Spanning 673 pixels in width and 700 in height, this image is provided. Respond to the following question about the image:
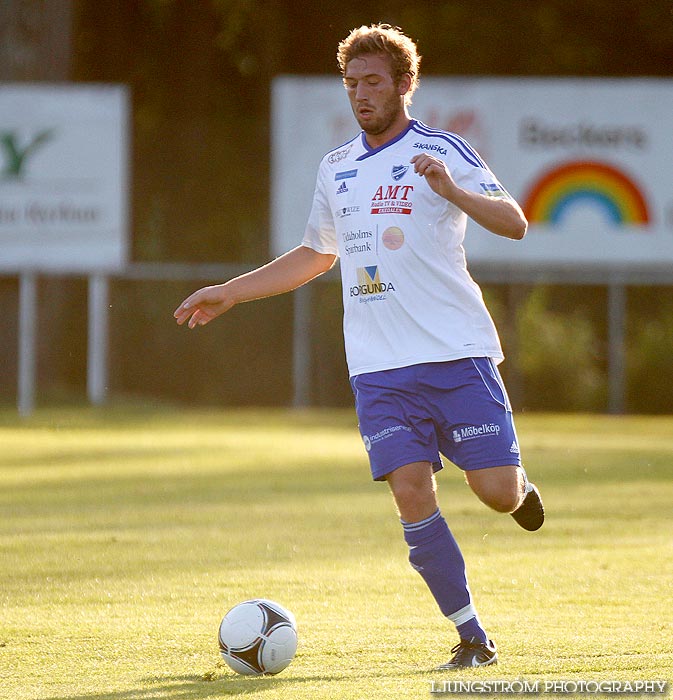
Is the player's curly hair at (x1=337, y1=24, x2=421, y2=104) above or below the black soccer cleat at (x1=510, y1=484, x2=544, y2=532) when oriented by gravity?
above

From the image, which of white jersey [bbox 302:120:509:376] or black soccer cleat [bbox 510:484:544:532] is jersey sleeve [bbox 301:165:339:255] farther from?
black soccer cleat [bbox 510:484:544:532]

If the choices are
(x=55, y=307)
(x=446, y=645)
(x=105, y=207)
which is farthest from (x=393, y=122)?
(x=55, y=307)

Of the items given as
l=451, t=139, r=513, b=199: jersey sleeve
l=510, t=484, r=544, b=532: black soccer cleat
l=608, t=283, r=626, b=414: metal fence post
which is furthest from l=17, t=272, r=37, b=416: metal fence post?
l=451, t=139, r=513, b=199: jersey sleeve

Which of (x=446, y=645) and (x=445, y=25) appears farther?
(x=445, y=25)

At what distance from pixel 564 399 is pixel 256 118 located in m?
7.93

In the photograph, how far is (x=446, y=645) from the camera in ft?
20.4

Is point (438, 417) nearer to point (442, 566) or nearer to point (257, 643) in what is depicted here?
point (442, 566)

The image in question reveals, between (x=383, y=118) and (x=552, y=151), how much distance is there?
19.9 m

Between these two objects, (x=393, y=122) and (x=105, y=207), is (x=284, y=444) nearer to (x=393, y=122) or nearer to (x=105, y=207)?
(x=105, y=207)

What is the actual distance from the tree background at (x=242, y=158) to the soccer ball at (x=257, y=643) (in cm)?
2023

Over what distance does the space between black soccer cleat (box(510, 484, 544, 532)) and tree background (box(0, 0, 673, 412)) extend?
19496mm

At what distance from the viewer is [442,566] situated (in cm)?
590

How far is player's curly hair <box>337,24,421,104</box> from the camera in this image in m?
6.02

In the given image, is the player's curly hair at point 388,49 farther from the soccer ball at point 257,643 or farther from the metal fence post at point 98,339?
the metal fence post at point 98,339
